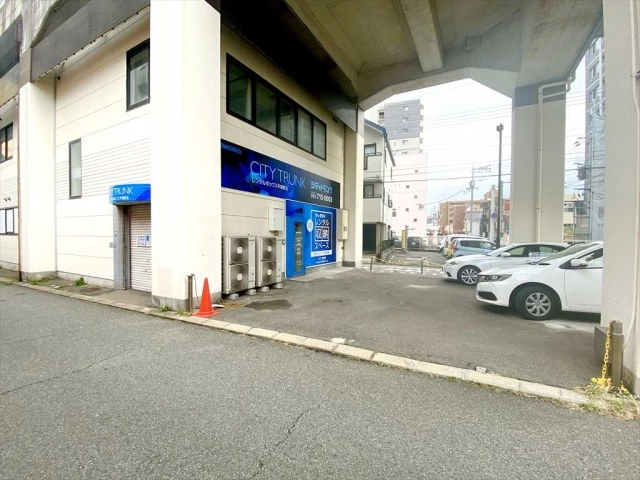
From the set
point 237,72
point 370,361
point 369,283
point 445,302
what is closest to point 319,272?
point 369,283

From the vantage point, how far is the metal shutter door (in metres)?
7.72

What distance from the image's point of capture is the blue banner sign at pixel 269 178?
7.96m

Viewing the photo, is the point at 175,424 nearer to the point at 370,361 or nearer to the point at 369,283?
the point at 370,361

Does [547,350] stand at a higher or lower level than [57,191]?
lower

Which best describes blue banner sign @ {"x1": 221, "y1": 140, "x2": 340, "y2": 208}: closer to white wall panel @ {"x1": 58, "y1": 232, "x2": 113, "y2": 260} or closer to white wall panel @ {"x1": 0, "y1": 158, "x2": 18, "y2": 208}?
white wall panel @ {"x1": 58, "y1": 232, "x2": 113, "y2": 260}

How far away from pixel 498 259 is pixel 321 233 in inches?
258

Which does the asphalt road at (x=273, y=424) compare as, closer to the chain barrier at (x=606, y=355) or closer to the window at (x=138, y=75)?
the chain barrier at (x=606, y=355)

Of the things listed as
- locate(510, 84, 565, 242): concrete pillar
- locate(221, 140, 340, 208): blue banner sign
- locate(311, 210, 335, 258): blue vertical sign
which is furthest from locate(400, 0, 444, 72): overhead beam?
locate(311, 210, 335, 258): blue vertical sign

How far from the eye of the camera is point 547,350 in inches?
167

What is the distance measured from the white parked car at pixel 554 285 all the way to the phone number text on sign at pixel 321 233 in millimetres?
7130

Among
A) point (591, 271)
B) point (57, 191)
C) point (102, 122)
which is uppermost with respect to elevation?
point (102, 122)

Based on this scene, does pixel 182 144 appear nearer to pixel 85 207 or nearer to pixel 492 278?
pixel 85 207

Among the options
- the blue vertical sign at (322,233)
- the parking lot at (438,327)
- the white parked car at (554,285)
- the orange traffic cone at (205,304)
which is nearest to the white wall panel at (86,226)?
the orange traffic cone at (205,304)

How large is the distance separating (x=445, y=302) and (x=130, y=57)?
1040 cm
